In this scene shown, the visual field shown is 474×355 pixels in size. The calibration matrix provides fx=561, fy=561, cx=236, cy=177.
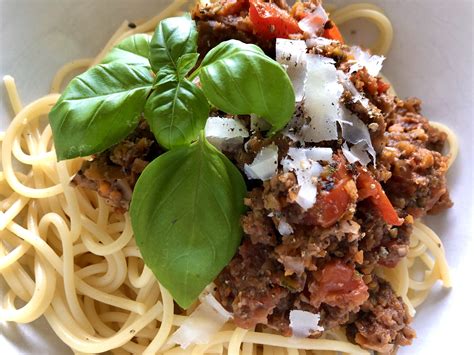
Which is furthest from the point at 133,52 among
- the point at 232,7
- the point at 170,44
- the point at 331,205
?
the point at 331,205

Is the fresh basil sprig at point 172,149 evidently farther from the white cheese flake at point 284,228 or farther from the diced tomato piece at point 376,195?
the diced tomato piece at point 376,195

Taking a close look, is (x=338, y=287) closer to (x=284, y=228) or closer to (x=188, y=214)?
(x=284, y=228)

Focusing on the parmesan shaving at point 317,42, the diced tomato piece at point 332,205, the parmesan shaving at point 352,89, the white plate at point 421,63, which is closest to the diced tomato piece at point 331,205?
the diced tomato piece at point 332,205

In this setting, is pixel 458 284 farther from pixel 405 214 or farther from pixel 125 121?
pixel 125 121

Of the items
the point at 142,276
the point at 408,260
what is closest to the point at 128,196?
the point at 142,276

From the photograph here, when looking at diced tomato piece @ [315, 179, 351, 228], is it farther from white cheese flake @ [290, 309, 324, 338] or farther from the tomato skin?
the tomato skin

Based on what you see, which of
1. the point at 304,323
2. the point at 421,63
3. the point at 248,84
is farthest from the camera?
the point at 421,63
